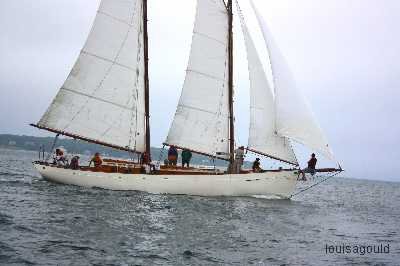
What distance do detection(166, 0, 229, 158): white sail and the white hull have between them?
7.76 ft

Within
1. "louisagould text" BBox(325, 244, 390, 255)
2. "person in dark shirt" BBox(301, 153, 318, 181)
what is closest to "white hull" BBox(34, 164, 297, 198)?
"person in dark shirt" BBox(301, 153, 318, 181)

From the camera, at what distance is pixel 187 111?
97.5 ft

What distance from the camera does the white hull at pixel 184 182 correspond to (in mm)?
28938

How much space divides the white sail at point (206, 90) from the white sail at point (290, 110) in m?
2.94

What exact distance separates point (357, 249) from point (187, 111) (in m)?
15.1

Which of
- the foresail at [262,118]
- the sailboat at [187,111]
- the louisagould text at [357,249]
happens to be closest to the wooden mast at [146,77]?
the sailboat at [187,111]

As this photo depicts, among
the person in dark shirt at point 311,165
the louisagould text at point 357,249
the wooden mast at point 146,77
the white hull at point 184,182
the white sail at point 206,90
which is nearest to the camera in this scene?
the louisagould text at point 357,249

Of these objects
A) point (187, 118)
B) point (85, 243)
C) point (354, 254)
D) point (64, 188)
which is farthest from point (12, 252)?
point (187, 118)

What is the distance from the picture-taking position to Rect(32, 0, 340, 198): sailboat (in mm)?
29109

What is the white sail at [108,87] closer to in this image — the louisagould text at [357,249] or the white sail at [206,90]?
the white sail at [206,90]

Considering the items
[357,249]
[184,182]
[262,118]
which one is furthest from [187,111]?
[357,249]

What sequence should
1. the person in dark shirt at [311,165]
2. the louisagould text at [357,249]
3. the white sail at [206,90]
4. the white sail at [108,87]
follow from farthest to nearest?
the person in dark shirt at [311,165]
the white sail at [206,90]
the white sail at [108,87]
the louisagould text at [357,249]

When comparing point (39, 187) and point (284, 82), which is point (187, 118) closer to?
point (284, 82)

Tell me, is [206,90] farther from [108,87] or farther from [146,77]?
[108,87]
